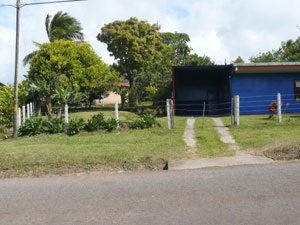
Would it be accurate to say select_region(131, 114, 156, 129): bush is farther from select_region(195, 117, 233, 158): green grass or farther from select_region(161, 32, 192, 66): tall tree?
select_region(161, 32, 192, 66): tall tree

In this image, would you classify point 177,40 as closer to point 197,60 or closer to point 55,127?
point 197,60

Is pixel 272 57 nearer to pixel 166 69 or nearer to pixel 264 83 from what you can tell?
pixel 166 69

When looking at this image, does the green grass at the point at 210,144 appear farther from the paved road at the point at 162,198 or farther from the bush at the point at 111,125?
the bush at the point at 111,125

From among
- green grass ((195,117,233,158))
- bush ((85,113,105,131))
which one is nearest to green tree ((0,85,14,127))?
bush ((85,113,105,131))

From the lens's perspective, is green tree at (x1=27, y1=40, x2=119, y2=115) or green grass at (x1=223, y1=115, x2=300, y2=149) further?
green tree at (x1=27, y1=40, x2=119, y2=115)

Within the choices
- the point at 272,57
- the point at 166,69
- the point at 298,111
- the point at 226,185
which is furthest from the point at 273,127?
Answer: the point at 272,57

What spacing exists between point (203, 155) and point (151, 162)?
1.51 metres

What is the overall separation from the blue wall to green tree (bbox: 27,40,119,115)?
10636 mm

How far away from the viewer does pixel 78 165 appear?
787 cm

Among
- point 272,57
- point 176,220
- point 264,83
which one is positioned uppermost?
point 272,57

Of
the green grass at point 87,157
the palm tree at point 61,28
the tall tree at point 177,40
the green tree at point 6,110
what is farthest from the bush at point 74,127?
the tall tree at point 177,40

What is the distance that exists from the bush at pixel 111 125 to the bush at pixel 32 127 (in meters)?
2.71

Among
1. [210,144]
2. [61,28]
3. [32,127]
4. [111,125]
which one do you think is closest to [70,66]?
[61,28]

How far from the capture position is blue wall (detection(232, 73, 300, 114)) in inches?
790
